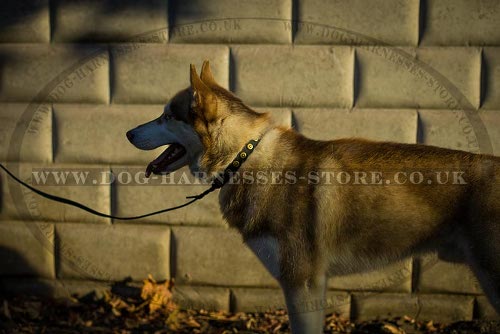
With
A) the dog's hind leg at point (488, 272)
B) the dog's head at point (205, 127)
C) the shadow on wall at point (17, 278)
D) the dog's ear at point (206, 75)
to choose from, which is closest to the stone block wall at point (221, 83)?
the shadow on wall at point (17, 278)

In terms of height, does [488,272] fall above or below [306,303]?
above

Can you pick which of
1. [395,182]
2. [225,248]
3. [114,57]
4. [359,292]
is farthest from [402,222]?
[114,57]

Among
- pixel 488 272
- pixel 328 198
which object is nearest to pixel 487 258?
pixel 488 272

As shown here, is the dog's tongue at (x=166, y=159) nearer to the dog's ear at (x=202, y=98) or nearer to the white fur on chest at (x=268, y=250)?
the dog's ear at (x=202, y=98)

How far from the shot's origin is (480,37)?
419cm

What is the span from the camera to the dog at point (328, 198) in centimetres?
323

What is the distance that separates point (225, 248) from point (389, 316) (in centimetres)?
150

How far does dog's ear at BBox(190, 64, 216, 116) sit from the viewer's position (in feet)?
10.6

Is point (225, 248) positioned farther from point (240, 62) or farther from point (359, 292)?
point (240, 62)

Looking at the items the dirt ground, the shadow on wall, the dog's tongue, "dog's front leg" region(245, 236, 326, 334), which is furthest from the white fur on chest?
the shadow on wall

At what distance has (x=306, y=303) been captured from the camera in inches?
131

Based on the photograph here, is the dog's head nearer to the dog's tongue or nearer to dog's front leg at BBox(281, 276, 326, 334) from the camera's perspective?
the dog's tongue

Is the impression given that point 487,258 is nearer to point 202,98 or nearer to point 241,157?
point 241,157

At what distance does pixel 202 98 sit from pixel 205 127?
0.67ft
